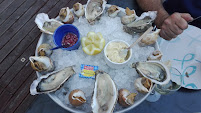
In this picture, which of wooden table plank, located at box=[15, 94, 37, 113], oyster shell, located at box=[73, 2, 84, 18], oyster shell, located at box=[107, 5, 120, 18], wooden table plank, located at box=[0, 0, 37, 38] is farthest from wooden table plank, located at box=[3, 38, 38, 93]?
oyster shell, located at box=[107, 5, 120, 18]

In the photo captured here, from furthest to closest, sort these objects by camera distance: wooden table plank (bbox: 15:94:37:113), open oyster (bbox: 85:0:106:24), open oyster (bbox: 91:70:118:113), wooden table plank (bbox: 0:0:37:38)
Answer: wooden table plank (bbox: 0:0:37:38) → wooden table plank (bbox: 15:94:37:113) → open oyster (bbox: 85:0:106:24) → open oyster (bbox: 91:70:118:113)

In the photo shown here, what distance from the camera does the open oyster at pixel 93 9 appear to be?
93cm

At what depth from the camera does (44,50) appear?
0.85 metres

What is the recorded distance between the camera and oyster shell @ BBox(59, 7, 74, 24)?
2.95 feet

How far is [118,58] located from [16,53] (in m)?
1.18

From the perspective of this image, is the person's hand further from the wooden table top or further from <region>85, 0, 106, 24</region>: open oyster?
the wooden table top

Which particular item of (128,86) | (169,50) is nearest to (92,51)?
(128,86)

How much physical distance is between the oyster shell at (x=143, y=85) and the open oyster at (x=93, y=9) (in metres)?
0.46

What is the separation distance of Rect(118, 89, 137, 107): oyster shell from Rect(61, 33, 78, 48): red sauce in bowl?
0.39m

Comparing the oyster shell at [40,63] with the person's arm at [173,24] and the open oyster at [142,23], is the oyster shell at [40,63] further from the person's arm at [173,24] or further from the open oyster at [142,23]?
the person's arm at [173,24]

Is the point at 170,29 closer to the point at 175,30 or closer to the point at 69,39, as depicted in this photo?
the point at 175,30

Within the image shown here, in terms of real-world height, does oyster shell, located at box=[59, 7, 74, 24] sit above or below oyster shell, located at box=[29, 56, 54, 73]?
above

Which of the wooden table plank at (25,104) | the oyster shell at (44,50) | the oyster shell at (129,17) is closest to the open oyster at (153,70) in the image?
the oyster shell at (129,17)

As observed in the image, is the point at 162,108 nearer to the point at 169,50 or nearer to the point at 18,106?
the point at 169,50
